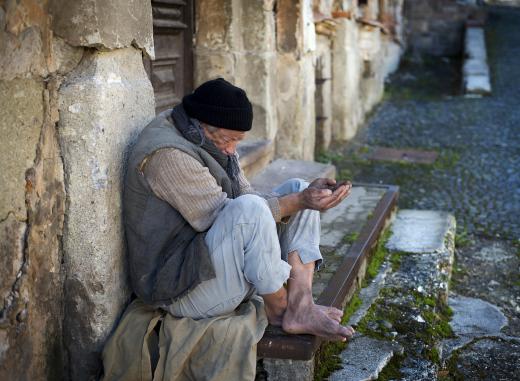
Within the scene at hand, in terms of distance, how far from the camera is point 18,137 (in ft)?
8.55

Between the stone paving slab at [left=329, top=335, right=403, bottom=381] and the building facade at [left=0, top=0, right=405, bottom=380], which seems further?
the stone paving slab at [left=329, top=335, right=403, bottom=381]

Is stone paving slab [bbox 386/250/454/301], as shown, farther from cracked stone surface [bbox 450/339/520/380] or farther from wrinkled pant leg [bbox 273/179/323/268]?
wrinkled pant leg [bbox 273/179/323/268]

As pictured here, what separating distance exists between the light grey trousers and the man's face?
11.6 inches

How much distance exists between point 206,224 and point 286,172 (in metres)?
2.46

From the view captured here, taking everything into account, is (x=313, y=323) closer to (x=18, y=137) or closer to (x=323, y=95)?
(x=18, y=137)

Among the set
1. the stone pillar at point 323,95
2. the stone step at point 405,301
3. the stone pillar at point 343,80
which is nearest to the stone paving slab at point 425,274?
the stone step at point 405,301

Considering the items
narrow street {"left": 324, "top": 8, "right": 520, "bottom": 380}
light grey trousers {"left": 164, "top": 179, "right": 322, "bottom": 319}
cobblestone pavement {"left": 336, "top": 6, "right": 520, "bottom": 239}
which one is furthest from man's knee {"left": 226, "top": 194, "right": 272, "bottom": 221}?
cobblestone pavement {"left": 336, "top": 6, "right": 520, "bottom": 239}

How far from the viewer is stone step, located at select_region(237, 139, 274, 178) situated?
477 centimetres

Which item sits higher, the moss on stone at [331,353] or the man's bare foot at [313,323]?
the man's bare foot at [313,323]

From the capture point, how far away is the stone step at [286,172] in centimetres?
487

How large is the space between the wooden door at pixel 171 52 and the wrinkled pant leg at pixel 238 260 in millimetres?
1827

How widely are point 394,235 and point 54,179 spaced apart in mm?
2829

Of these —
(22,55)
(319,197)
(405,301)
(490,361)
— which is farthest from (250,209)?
(490,361)

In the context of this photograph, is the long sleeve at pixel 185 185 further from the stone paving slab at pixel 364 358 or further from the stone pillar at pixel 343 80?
the stone pillar at pixel 343 80
